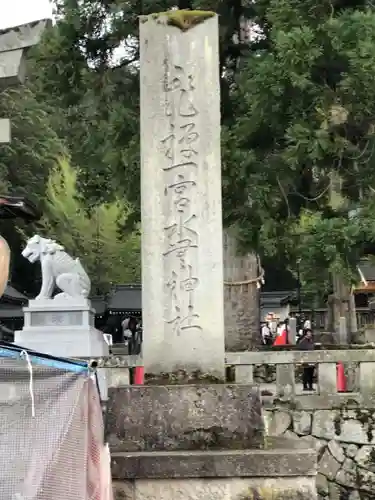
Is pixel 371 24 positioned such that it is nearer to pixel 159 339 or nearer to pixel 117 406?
pixel 159 339

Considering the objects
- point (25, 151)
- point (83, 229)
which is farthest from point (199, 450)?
point (83, 229)

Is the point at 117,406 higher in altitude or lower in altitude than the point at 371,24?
lower

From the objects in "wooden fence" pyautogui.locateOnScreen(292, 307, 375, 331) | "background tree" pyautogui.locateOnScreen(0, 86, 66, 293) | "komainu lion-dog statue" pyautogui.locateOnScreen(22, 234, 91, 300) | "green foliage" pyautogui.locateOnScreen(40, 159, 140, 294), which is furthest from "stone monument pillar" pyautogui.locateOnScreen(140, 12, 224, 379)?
"wooden fence" pyautogui.locateOnScreen(292, 307, 375, 331)

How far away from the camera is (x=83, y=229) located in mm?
30406

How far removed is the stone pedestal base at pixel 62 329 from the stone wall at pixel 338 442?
5104 mm

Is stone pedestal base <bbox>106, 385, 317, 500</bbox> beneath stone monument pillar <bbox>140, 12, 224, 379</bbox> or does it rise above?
beneath

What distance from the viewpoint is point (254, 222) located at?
34.1ft

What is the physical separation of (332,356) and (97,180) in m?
6.60

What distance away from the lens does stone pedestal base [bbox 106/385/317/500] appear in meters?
4.34

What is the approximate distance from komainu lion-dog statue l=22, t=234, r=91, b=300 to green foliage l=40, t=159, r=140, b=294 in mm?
12159

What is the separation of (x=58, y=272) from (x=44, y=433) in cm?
1164

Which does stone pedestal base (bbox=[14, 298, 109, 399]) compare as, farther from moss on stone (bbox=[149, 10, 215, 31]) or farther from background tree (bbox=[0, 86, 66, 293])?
background tree (bbox=[0, 86, 66, 293])

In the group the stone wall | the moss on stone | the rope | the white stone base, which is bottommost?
the stone wall

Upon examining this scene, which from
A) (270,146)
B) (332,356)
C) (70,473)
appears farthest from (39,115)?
(70,473)
